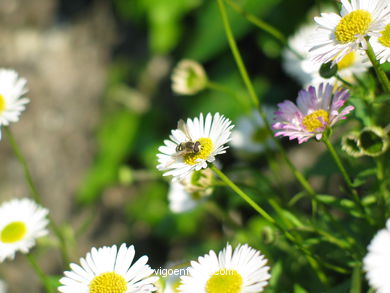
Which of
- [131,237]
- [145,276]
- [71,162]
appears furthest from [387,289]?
[71,162]

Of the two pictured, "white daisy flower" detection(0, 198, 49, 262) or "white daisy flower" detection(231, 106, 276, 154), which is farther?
"white daisy flower" detection(231, 106, 276, 154)

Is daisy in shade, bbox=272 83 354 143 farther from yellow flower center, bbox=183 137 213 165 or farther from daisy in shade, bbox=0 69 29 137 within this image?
daisy in shade, bbox=0 69 29 137

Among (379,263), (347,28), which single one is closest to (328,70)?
(347,28)

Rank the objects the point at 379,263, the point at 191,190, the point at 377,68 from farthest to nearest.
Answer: the point at 191,190 < the point at 377,68 < the point at 379,263

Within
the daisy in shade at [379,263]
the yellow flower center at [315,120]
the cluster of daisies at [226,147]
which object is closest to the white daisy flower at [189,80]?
the cluster of daisies at [226,147]

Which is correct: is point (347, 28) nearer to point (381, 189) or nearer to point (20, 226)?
point (381, 189)

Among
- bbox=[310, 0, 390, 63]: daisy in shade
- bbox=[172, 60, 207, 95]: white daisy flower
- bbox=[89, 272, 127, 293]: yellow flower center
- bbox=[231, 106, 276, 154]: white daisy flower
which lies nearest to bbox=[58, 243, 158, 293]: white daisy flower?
bbox=[89, 272, 127, 293]: yellow flower center

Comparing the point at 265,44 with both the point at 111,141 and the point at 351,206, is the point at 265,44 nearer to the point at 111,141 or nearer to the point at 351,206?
the point at 111,141
